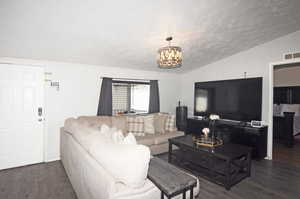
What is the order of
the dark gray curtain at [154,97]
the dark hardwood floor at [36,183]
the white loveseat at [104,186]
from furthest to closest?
the dark gray curtain at [154,97] → the dark hardwood floor at [36,183] → the white loveseat at [104,186]

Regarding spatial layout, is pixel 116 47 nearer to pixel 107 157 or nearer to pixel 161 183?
pixel 107 157

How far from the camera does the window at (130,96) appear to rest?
4.48 m

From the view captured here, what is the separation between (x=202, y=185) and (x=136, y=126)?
1917 mm

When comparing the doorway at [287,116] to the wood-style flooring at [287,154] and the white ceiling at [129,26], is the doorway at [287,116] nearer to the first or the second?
the wood-style flooring at [287,154]

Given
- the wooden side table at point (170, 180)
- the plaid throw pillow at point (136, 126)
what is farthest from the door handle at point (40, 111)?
the wooden side table at point (170, 180)

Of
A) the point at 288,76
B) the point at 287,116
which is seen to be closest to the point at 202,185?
the point at 287,116

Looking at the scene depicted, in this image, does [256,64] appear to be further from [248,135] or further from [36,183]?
[36,183]

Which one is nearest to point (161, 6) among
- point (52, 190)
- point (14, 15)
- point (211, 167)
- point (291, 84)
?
point (14, 15)

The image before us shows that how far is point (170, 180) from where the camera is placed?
1.44 meters

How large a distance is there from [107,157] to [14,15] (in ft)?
7.09

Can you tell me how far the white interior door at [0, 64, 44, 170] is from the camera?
303 cm

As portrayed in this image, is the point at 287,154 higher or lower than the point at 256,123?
lower

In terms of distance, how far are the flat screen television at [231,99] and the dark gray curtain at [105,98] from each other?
102 inches

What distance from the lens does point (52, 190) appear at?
237 cm
